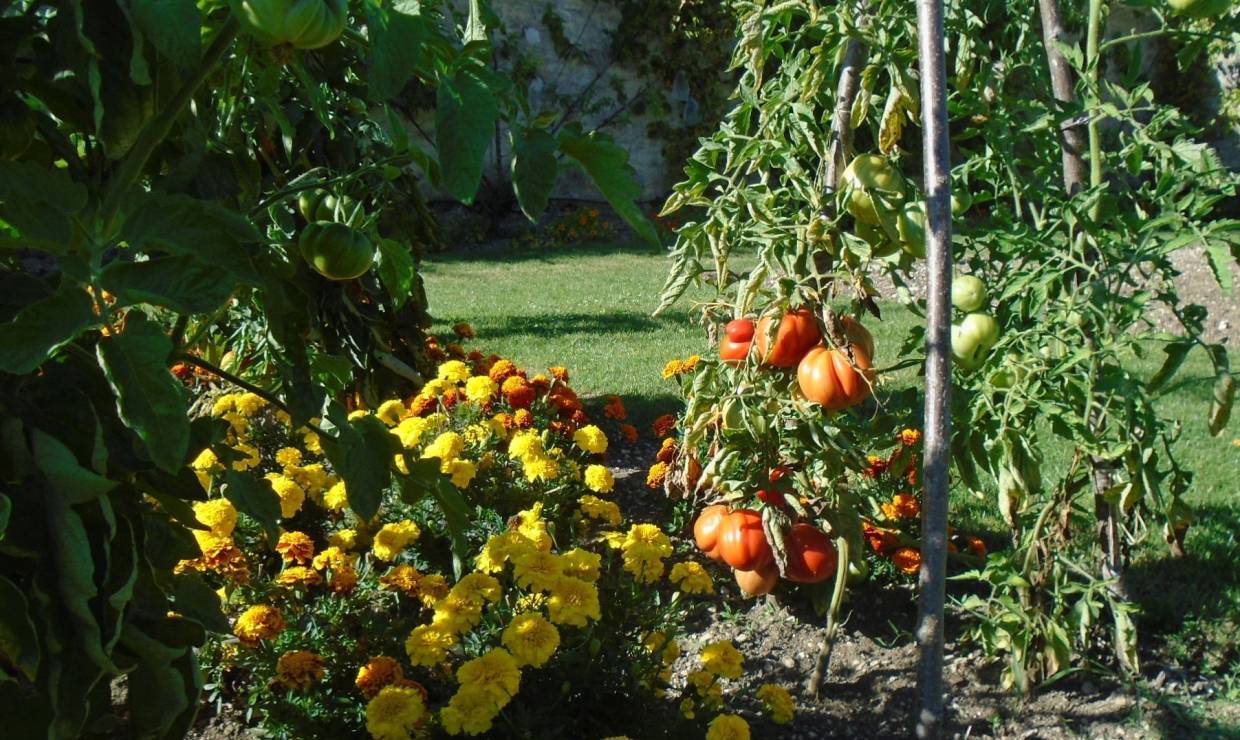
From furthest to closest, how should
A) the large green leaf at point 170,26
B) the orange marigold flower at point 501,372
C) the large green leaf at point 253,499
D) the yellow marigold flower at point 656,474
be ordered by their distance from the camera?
the orange marigold flower at point 501,372 < the yellow marigold flower at point 656,474 < the large green leaf at point 253,499 < the large green leaf at point 170,26

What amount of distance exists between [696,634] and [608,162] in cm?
179

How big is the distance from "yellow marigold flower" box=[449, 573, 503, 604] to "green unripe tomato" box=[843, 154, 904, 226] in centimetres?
85

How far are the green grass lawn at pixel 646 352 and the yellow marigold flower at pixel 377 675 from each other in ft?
3.03

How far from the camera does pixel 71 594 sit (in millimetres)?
745

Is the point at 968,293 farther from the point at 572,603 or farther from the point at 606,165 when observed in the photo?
the point at 606,165

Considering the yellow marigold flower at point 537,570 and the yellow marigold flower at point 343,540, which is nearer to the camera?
the yellow marigold flower at point 537,570

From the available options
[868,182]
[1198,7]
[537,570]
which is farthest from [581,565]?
[1198,7]

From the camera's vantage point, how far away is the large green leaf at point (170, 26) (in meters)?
0.64

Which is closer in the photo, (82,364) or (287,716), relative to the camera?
(82,364)

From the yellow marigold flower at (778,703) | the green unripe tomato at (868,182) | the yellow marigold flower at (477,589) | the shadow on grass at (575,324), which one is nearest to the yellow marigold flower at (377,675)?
the yellow marigold flower at (477,589)

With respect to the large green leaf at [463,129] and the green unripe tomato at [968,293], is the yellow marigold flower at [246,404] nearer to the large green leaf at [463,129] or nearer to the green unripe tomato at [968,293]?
the green unripe tomato at [968,293]

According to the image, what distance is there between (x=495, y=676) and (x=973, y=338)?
0.90 meters

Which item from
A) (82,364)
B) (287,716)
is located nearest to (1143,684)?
(287,716)

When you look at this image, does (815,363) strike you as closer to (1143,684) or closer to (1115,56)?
(1143,684)
